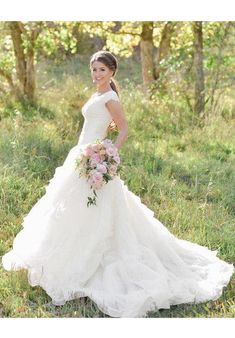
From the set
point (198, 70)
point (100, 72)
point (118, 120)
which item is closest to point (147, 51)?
point (198, 70)

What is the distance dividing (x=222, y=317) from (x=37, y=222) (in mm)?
1731

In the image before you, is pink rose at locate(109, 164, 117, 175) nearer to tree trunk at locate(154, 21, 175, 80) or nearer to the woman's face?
the woman's face

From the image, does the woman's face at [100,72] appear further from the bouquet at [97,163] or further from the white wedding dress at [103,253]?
the bouquet at [97,163]

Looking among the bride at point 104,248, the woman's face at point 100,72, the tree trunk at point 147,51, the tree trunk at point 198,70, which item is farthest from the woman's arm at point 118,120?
the tree trunk at point 147,51

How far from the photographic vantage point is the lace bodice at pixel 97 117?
475 cm

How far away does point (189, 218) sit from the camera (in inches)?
246

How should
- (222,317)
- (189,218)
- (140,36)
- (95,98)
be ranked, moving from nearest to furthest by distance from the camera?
(222,317) → (95,98) → (189,218) → (140,36)

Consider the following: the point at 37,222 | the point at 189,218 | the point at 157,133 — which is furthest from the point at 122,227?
the point at 157,133

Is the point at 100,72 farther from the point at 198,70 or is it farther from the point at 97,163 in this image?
the point at 198,70

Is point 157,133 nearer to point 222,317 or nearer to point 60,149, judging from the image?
point 60,149

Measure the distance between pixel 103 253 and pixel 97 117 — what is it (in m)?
1.13

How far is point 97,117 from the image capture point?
4.81 meters

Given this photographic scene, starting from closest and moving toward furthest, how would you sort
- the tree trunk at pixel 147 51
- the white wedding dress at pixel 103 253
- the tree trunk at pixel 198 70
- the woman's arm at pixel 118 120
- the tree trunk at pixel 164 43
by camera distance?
the white wedding dress at pixel 103 253 < the woman's arm at pixel 118 120 < the tree trunk at pixel 198 70 < the tree trunk at pixel 147 51 < the tree trunk at pixel 164 43

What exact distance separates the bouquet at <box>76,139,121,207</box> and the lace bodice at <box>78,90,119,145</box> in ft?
0.75
